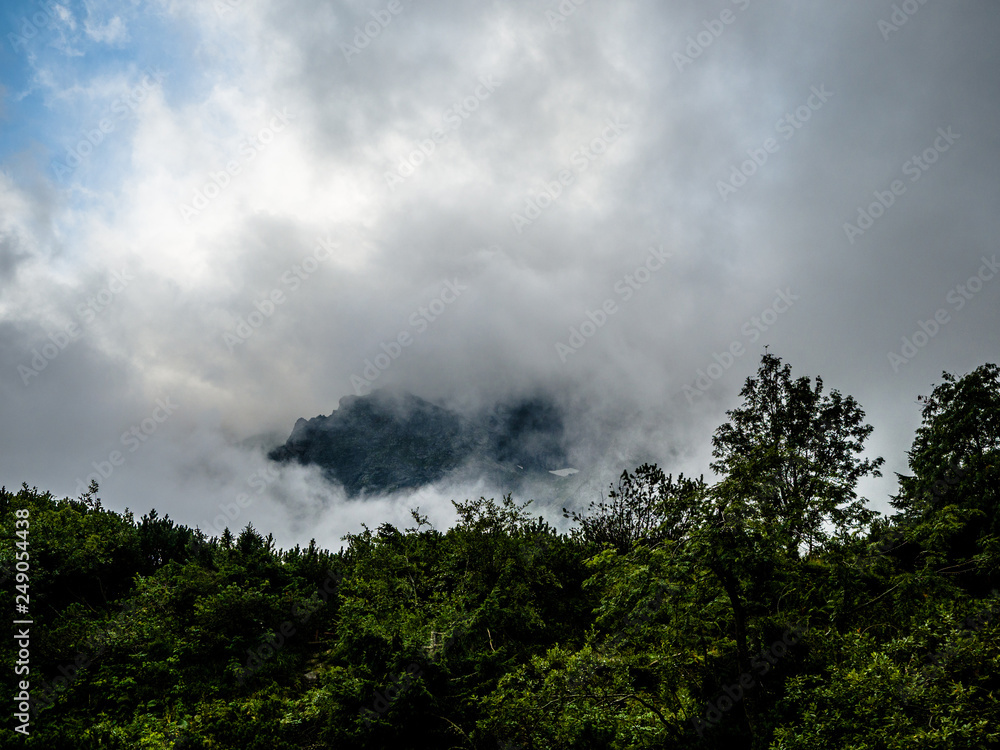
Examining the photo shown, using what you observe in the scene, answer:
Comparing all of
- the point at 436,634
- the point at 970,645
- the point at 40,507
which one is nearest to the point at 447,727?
the point at 436,634

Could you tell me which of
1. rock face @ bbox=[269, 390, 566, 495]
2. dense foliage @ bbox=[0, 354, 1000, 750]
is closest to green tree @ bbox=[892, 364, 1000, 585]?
dense foliage @ bbox=[0, 354, 1000, 750]

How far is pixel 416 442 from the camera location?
170m

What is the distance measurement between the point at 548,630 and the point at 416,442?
160585 mm

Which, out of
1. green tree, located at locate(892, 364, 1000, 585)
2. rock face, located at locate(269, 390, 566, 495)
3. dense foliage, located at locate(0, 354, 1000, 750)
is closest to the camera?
dense foliage, located at locate(0, 354, 1000, 750)

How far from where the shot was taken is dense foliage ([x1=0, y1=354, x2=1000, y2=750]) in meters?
6.06

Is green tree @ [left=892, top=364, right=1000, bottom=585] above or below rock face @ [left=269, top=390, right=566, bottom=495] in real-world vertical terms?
below

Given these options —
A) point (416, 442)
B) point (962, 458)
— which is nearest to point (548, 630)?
point (962, 458)

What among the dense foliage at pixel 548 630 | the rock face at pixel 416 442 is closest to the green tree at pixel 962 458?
the dense foliage at pixel 548 630

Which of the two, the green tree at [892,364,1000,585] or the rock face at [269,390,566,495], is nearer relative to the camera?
the green tree at [892,364,1000,585]

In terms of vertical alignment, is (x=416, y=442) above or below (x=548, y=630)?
above

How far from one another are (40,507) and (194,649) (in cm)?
827

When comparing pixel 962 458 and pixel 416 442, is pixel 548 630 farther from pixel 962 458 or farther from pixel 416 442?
pixel 416 442

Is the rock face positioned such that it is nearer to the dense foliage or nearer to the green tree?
the green tree

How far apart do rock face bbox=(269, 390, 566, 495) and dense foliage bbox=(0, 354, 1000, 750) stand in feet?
488
